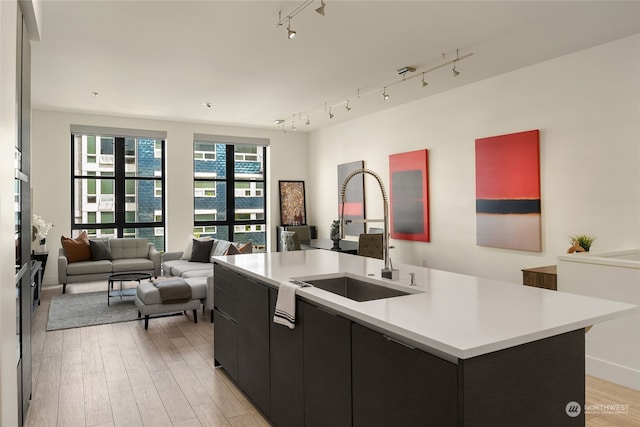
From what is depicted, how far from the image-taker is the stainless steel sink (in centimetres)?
237

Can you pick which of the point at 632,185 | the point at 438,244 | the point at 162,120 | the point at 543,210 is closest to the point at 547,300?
the point at 632,185

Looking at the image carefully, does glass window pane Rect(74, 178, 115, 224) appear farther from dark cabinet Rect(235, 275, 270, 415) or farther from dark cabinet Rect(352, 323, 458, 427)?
dark cabinet Rect(352, 323, 458, 427)

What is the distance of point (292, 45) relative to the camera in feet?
13.9

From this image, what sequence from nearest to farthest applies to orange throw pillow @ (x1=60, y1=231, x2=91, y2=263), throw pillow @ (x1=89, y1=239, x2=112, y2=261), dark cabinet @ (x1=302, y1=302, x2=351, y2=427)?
dark cabinet @ (x1=302, y1=302, x2=351, y2=427) → orange throw pillow @ (x1=60, y1=231, x2=91, y2=263) → throw pillow @ (x1=89, y1=239, x2=112, y2=261)

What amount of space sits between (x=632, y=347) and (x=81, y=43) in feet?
17.7

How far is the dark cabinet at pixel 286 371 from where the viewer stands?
7.02 feet

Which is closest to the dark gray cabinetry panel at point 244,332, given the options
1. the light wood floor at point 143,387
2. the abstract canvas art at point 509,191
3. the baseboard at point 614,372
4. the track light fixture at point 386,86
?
the light wood floor at point 143,387

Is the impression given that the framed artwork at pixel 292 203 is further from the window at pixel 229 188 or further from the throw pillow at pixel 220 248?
the throw pillow at pixel 220 248

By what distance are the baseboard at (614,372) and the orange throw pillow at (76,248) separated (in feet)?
22.7

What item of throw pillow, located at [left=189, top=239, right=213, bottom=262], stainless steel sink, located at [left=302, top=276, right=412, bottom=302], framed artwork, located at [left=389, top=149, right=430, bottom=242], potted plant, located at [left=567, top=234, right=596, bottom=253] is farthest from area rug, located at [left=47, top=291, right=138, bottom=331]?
potted plant, located at [left=567, top=234, right=596, bottom=253]

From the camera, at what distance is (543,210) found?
4703 millimetres

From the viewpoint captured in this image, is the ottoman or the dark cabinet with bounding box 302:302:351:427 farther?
the ottoman

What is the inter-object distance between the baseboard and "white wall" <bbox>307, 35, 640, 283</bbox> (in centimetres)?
129

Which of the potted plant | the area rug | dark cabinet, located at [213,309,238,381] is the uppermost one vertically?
the potted plant
